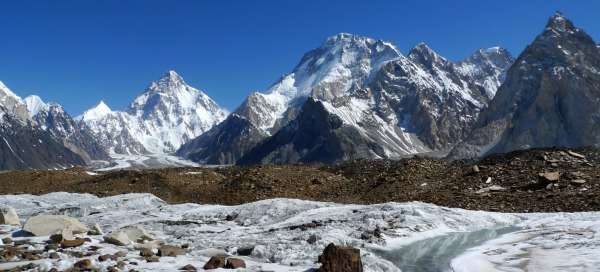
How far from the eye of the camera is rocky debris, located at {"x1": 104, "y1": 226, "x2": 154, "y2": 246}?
19.8m

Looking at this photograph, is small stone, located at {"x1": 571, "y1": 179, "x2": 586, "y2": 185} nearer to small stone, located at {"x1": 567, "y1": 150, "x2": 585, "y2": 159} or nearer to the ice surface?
the ice surface

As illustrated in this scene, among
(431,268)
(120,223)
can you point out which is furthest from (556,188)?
(120,223)

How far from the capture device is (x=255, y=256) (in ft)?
63.2

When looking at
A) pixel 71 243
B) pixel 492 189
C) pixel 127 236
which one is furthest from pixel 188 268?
pixel 492 189

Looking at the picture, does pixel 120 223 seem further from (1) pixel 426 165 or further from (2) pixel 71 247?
(1) pixel 426 165

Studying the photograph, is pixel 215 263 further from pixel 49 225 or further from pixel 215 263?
pixel 49 225

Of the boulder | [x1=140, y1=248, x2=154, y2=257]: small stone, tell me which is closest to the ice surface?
[x1=140, y1=248, x2=154, y2=257]: small stone

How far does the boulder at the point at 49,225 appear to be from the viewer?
830 inches

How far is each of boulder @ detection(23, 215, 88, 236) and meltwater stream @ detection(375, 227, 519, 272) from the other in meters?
11.5

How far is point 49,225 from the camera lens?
70.4 feet

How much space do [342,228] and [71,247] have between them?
1117 cm

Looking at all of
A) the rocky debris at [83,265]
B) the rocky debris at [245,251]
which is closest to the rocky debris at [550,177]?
the rocky debris at [245,251]

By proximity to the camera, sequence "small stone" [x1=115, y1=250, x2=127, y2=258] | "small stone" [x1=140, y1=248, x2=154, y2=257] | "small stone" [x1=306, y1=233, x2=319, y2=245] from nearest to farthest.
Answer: "small stone" [x1=115, y1=250, x2=127, y2=258], "small stone" [x1=140, y1=248, x2=154, y2=257], "small stone" [x1=306, y1=233, x2=319, y2=245]

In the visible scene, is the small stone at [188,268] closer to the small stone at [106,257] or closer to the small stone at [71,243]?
the small stone at [106,257]
